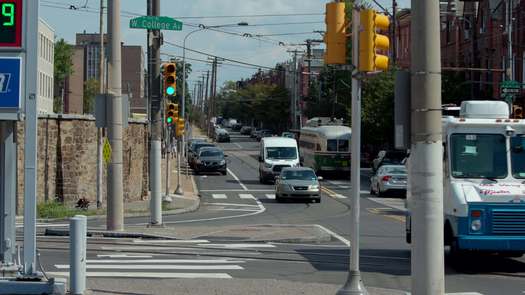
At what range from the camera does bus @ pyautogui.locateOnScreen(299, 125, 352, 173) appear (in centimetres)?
5616

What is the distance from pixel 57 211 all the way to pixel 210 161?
102 feet

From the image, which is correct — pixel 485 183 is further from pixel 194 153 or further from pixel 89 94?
pixel 89 94

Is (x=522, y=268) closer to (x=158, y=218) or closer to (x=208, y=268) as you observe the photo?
(x=208, y=268)

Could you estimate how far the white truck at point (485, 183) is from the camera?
1530 centimetres

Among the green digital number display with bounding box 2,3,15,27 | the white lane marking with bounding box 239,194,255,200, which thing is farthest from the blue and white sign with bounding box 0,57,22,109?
the white lane marking with bounding box 239,194,255,200

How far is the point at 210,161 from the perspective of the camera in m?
60.2

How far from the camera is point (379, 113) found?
6444 cm

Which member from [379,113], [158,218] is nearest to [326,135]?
[379,113]

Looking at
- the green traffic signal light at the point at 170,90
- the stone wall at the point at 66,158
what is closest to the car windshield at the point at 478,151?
the green traffic signal light at the point at 170,90

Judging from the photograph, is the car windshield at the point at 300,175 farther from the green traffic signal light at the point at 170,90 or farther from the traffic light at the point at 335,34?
the traffic light at the point at 335,34

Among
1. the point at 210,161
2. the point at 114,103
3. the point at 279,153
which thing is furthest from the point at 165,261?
the point at 210,161

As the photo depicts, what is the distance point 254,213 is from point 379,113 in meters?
32.3

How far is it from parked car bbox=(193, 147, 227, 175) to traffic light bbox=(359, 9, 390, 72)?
4851 cm

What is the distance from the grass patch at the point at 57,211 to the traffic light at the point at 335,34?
61.0 feet
